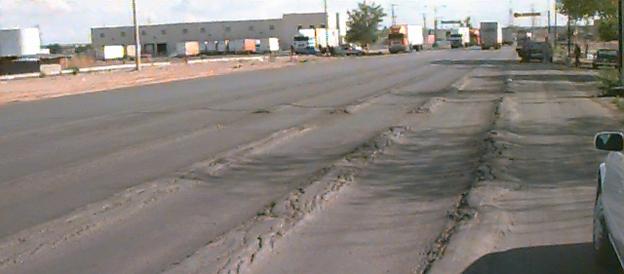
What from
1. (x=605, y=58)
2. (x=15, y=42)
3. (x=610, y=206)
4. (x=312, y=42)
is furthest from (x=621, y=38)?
(x=312, y=42)

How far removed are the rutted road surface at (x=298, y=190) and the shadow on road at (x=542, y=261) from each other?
3cm

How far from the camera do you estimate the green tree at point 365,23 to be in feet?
479

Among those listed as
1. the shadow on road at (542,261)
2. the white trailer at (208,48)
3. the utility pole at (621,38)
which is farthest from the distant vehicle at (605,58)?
the white trailer at (208,48)

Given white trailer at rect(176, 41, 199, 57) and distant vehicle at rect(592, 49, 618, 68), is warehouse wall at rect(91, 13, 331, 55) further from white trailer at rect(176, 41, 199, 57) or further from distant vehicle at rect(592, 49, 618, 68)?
distant vehicle at rect(592, 49, 618, 68)

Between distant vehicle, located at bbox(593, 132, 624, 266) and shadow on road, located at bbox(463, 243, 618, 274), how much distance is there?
0.18 metres

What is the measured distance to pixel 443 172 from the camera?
40.7ft

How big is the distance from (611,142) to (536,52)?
6043cm

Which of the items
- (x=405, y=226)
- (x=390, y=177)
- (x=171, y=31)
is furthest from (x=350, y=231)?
(x=171, y=31)

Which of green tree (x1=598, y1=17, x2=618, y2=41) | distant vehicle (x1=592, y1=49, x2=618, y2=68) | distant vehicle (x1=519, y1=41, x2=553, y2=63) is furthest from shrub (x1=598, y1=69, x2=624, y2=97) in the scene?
distant vehicle (x1=519, y1=41, x2=553, y2=63)

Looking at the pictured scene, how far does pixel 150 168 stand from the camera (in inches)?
524

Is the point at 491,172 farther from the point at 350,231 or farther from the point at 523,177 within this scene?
the point at 350,231

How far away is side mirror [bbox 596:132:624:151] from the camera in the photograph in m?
5.87

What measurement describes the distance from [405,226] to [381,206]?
108 centimetres

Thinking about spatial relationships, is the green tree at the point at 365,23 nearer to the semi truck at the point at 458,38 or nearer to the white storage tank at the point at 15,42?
the semi truck at the point at 458,38
